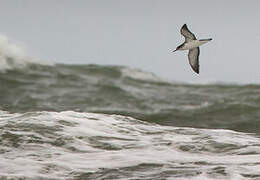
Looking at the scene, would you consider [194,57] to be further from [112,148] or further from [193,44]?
[112,148]

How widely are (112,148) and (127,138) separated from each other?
59.5 inches

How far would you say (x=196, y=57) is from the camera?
19.6m

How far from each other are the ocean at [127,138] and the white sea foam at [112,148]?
17 millimetres

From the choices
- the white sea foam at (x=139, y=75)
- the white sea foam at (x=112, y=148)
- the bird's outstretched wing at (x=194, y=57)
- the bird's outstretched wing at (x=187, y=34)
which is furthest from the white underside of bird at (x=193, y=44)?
the white sea foam at (x=139, y=75)

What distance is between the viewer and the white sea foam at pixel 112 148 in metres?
13.3

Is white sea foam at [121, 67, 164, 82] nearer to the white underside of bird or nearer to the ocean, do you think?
the ocean

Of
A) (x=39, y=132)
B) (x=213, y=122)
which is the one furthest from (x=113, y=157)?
(x=213, y=122)

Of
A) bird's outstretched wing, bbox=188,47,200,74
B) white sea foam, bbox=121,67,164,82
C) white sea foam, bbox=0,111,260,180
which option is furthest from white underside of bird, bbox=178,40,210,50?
white sea foam, bbox=121,67,164,82

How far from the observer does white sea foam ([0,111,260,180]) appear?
13.3 metres

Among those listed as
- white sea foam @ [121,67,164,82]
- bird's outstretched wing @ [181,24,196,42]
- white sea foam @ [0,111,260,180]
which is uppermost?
white sea foam @ [121,67,164,82]

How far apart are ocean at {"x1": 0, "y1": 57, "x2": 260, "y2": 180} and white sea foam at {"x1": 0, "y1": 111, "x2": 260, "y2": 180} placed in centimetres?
2

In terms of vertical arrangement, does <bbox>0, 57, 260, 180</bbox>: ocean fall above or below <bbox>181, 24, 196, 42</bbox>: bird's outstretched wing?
below

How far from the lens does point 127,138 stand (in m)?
17.0

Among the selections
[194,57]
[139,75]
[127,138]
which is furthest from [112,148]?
[139,75]
